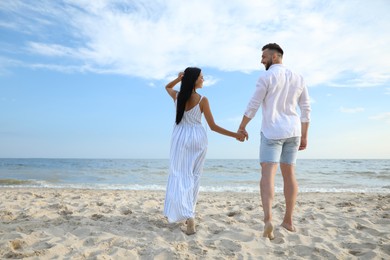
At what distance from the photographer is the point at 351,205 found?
584 cm

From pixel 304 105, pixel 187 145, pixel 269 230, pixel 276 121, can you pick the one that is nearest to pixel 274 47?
pixel 304 105

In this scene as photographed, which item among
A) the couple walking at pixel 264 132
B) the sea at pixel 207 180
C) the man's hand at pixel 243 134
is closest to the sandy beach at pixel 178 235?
the couple walking at pixel 264 132

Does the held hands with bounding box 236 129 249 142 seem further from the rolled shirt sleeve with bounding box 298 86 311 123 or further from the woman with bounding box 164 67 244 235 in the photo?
the rolled shirt sleeve with bounding box 298 86 311 123

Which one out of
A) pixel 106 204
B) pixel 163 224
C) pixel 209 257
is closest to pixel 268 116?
pixel 209 257

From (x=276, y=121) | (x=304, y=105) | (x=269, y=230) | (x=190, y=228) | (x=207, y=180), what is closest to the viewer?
(x=269, y=230)

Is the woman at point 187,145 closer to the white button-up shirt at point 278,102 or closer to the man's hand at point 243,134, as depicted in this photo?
the man's hand at point 243,134

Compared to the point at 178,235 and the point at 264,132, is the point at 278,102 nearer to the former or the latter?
the point at 264,132

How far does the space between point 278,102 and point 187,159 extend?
1.26 meters

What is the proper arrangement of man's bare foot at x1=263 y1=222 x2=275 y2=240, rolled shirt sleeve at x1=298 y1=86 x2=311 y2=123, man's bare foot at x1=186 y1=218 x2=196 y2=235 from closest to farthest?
man's bare foot at x1=263 y1=222 x2=275 y2=240, man's bare foot at x1=186 y1=218 x2=196 y2=235, rolled shirt sleeve at x1=298 y1=86 x2=311 y2=123

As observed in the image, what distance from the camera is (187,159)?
3791 millimetres

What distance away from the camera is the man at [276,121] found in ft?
11.0

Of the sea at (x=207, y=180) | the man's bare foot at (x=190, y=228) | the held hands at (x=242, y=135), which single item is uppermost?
the held hands at (x=242, y=135)

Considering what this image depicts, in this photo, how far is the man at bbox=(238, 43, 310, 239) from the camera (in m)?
3.35

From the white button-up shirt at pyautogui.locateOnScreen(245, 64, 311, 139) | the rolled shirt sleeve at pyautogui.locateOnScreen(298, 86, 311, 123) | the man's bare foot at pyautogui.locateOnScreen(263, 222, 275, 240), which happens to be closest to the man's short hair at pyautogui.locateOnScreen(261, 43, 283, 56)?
the white button-up shirt at pyautogui.locateOnScreen(245, 64, 311, 139)
